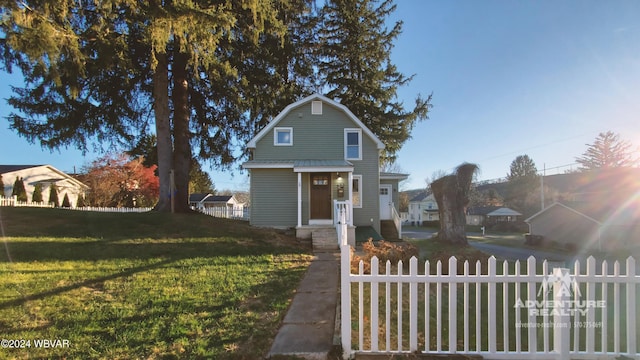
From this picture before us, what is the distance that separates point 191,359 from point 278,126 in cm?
1205

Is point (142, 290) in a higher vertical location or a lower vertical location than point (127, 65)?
lower

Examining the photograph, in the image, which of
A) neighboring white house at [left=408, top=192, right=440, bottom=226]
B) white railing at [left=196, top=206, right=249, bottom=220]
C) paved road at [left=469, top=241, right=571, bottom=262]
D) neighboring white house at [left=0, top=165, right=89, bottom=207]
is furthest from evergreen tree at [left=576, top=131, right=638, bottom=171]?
neighboring white house at [left=0, top=165, right=89, bottom=207]

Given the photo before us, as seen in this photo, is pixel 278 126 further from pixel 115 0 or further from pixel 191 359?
pixel 191 359

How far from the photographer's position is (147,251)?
7773 mm

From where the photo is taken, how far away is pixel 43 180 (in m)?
31.5

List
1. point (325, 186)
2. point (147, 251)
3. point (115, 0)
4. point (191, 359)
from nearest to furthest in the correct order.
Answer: point (191, 359)
point (147, 251)
point (115, 0)
point (325, 186)

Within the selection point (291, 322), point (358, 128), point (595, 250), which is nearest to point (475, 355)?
point (291, 322)

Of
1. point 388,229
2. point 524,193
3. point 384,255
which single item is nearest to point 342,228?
point 384,255

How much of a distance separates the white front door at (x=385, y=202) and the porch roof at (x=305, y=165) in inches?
175

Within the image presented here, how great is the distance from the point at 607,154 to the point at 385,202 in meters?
46.6

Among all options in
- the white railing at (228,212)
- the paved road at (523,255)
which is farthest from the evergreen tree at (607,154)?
the white railing at (228,212)

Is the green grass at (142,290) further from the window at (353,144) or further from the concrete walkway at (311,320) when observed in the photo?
the window at (353,144)

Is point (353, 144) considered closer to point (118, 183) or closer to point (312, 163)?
point (312, 163)

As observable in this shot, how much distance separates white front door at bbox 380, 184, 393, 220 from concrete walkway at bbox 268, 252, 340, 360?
10.6 metres
